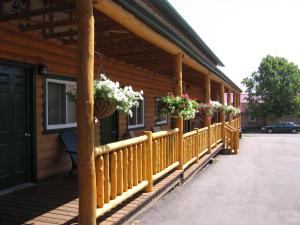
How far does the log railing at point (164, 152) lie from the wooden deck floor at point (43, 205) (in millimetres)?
1469

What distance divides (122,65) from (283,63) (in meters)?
42.3

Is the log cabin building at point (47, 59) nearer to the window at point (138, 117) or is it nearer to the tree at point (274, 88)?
the window at point (138, 117)

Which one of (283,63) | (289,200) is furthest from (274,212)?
(283,63)

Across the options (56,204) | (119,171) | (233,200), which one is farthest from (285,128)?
(56,204)

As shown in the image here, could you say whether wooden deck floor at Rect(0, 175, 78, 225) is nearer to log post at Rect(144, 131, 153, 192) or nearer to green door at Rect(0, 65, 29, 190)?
green door at Rect(0, 65, 29, 190)

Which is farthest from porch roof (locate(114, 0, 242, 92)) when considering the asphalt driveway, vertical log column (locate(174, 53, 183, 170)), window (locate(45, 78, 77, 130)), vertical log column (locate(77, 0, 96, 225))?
the asphalt driveway

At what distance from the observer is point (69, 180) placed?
7203 millimetres

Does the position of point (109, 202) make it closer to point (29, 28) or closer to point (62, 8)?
point (62, 8)

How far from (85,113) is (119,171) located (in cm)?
141

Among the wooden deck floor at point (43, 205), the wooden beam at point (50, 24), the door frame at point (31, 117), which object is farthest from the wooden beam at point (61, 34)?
the wooden deck floor at point (43, 205)

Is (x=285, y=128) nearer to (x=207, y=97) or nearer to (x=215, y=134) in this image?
(x=215, y=134)

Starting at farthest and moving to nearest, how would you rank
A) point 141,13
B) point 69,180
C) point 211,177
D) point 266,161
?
1. point 266,161
2. point 211,177
3. point 69,180
4. point 141,13

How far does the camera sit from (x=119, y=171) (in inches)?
204

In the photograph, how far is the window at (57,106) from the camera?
734 cm
